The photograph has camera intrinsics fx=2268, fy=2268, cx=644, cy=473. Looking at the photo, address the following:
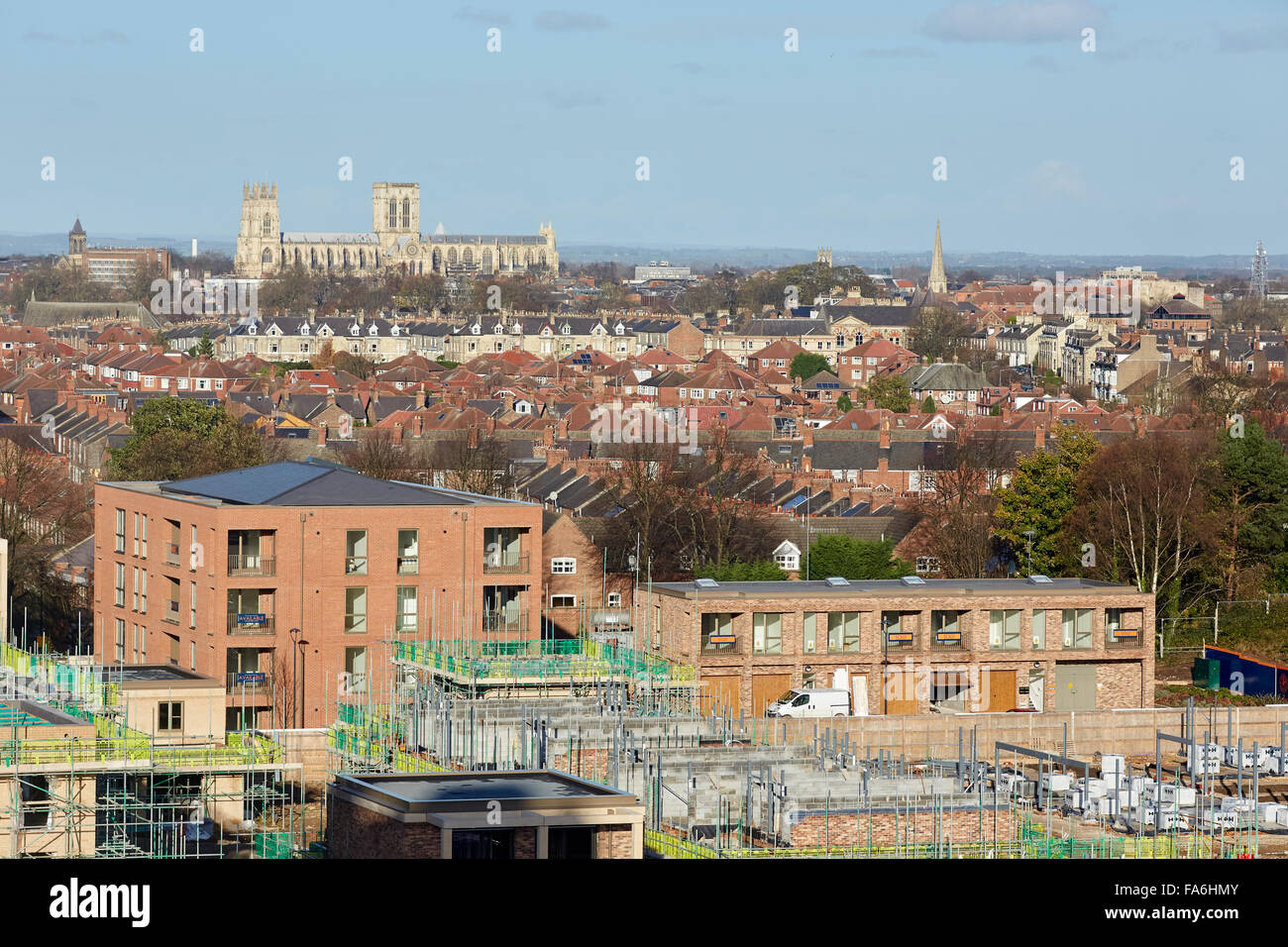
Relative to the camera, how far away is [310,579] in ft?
107

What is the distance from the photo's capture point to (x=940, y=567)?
4706 cm

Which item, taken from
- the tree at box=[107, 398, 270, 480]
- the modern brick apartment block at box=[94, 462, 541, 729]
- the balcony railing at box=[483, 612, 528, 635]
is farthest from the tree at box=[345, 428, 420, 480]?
the balcony railing at box=[483, 612, 528, 635]

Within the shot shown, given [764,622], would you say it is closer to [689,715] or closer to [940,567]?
[689,715]

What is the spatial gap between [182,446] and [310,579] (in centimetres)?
2302

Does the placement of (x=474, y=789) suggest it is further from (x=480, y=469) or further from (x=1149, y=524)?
(x=480, y=469)

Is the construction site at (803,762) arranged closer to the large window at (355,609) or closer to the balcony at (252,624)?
the large window at (355,609)

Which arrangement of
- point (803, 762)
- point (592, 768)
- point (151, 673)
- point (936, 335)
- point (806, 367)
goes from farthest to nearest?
point (936, 335)
point (806, 367)
point (151, 673)
point (592, 768)
point (803, 762)

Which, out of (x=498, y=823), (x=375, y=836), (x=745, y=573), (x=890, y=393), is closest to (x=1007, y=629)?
(x=745, y=573)

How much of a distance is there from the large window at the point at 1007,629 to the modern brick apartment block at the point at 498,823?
2141 cm

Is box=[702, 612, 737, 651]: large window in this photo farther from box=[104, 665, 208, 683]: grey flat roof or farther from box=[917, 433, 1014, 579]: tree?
box=[917, 433, 1014, 579]: tree

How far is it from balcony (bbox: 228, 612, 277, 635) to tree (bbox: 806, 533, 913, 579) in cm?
1340
